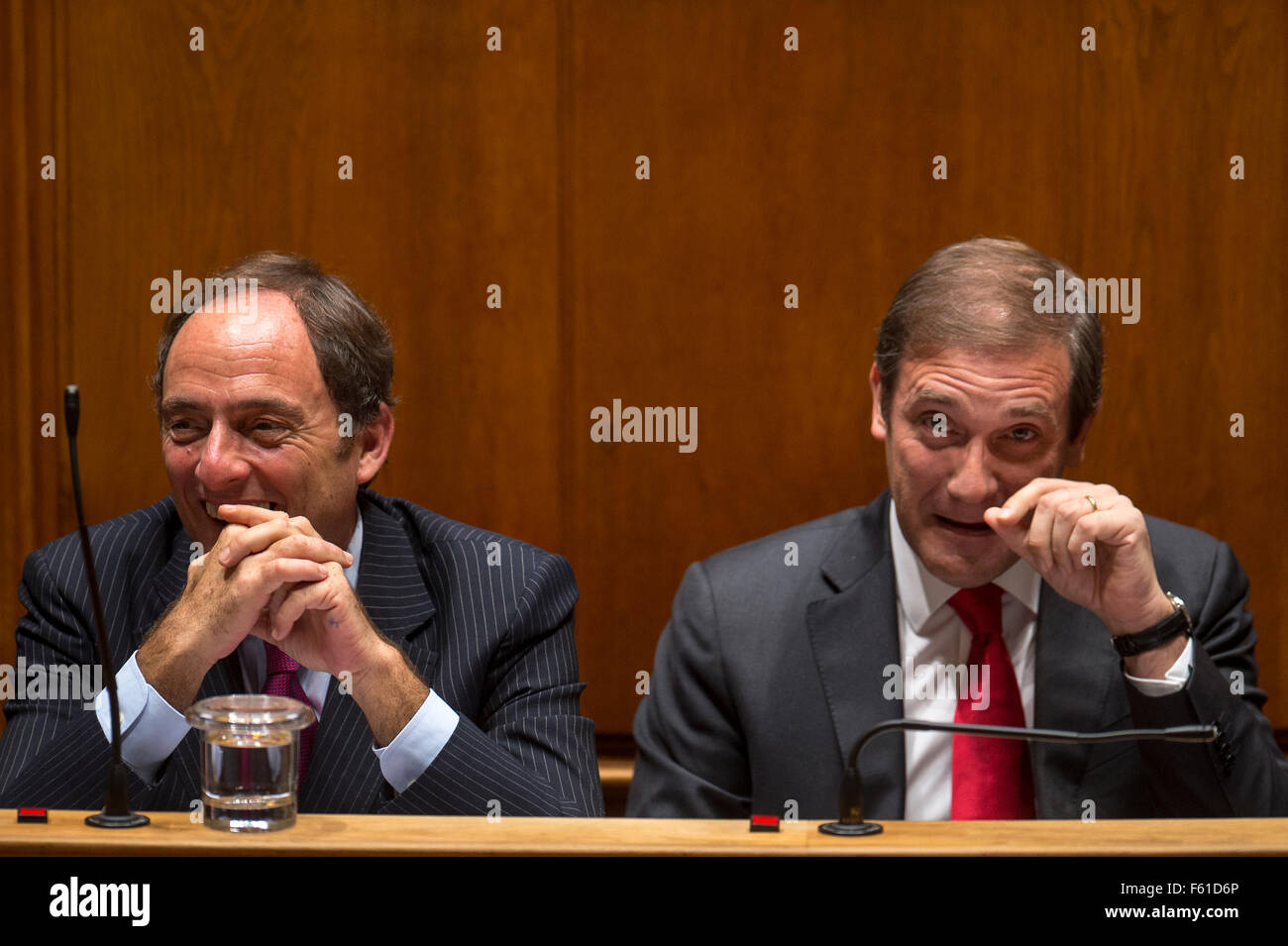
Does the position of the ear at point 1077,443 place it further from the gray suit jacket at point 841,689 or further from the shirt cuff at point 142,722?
the shirt cuff at point 142,722

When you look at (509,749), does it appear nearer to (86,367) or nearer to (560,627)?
(560,627)

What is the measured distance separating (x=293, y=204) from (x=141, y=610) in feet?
2.67

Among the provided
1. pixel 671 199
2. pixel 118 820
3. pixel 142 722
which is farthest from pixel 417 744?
pixel 671 199

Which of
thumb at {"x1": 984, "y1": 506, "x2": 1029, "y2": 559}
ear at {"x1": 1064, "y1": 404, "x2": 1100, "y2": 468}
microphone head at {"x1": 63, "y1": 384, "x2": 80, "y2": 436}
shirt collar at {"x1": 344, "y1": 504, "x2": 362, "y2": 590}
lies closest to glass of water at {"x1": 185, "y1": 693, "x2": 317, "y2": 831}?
microphone head at {"x1": 63, "y1": 384, "x2": 80, "y2": 436}

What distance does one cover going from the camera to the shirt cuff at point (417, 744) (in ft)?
5.46

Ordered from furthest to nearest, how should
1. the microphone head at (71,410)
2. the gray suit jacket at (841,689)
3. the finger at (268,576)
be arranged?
the gray suit jacket at (841,689), the finger at (268,576), the microphone head at (71,410)

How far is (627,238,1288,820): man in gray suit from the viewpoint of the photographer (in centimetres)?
166

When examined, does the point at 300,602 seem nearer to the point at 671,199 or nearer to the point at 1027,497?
the point at 1027,497

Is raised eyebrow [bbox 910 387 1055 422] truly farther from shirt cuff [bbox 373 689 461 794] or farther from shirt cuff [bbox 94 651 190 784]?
shirt cuff [bbox 94 651 190 784]

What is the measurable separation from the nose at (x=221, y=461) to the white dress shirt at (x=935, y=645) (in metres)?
0.88

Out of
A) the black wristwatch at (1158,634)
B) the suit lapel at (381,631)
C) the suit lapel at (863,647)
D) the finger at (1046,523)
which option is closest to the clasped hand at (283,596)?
the suit lapel at (381,631)

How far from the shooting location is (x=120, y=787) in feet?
3.87

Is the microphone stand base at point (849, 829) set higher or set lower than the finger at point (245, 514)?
lower

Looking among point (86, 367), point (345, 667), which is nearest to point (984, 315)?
point (345, 667)
